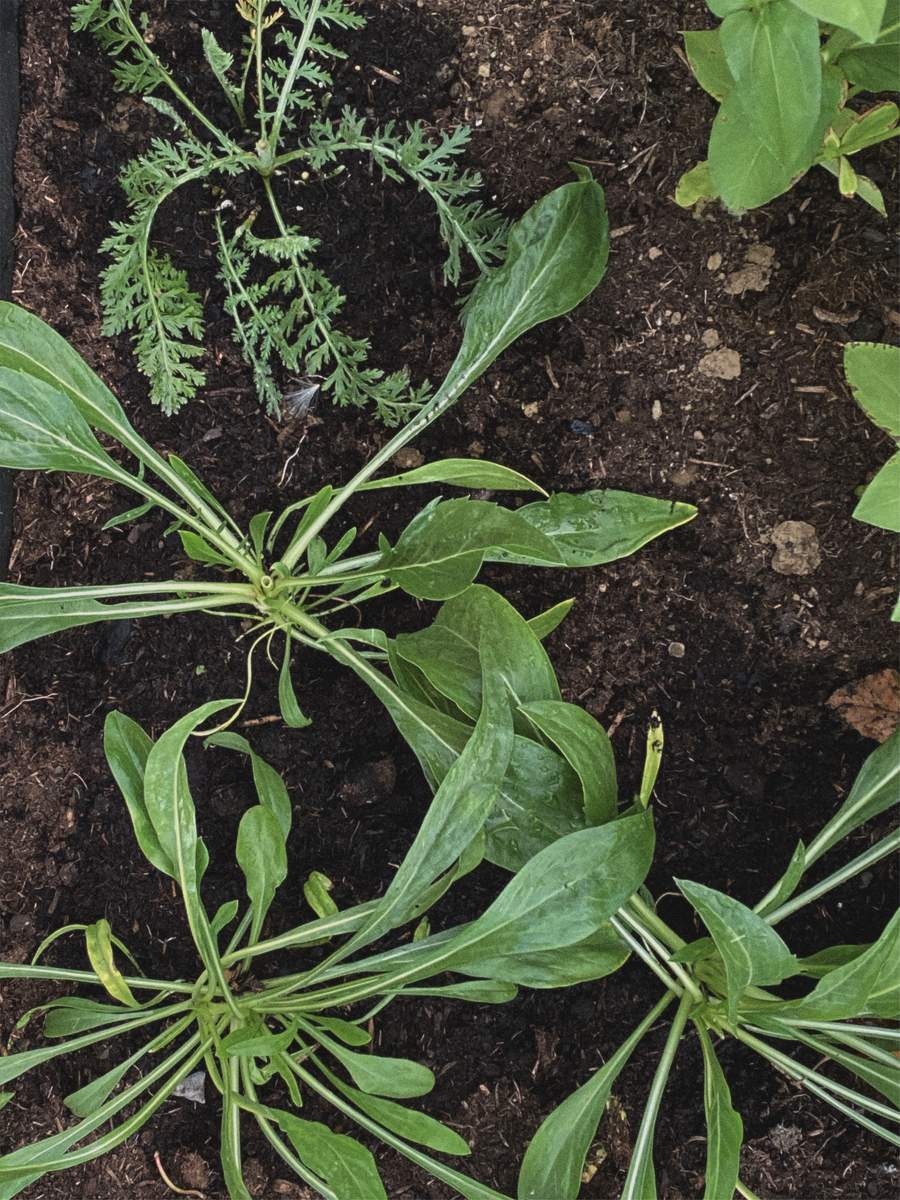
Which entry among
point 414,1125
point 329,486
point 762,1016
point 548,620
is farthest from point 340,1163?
point 329,486

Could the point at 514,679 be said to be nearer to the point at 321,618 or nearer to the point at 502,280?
the point at 321,618

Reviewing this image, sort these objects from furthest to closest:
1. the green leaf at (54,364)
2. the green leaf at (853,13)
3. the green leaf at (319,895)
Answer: the green leaf at (319,895), the green leaf at (54,364), the green leaf at (853,13)

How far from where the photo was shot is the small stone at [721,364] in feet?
4.17

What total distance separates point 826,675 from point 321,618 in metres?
0.66

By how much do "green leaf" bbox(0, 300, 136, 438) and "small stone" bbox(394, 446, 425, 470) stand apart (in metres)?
0.35

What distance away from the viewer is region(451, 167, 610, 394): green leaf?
1146 millimetres

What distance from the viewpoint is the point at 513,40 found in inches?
50.8

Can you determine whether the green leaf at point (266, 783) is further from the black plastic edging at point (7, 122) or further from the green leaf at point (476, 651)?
the black plastic edging at point (7, 122)

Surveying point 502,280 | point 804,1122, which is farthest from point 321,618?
point 804,1122

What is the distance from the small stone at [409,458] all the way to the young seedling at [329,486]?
0.09 m

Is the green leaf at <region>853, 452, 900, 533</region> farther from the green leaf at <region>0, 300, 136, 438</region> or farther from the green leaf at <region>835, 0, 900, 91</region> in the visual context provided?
the green leaf at <region>0, 300, 136, 438</region>

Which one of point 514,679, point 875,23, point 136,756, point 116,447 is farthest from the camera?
point 116,447

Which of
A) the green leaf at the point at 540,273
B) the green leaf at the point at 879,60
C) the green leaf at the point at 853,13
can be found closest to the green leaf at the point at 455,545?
the green leaf at the point at 540,273

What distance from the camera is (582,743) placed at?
3.39 feet
